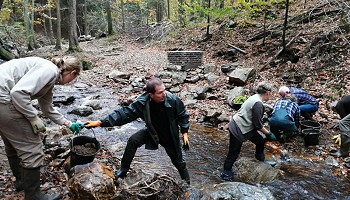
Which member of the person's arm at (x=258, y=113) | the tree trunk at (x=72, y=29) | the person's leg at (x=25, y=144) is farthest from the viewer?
the tree trunk at (x=72, y=29)

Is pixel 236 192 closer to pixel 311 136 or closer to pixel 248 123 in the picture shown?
pixel 248 123

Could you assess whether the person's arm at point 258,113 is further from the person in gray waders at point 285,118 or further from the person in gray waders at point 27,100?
the person in gray waders at point 27,100

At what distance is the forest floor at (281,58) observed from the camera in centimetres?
818

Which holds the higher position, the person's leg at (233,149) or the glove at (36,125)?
the glove at (36,125)

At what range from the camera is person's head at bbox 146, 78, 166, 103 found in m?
3.54

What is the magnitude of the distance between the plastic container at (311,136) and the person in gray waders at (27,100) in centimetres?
494

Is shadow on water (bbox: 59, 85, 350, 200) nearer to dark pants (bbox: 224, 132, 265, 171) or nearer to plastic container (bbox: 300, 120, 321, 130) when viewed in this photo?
dark pants (bbox: 224, 132, 265, 171)

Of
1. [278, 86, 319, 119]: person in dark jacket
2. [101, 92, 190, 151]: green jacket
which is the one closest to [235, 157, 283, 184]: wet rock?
[101, 92, 190, 151]: green jacket

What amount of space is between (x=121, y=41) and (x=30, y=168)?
21.9 meters

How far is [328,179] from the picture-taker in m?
4.77

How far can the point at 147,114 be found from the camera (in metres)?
3.74

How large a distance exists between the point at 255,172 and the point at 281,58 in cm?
770

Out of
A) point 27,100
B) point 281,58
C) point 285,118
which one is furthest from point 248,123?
point 281,58

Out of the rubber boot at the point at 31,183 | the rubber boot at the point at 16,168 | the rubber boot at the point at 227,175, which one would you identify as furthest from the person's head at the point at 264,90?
the rubber boot at the point at 16,168
